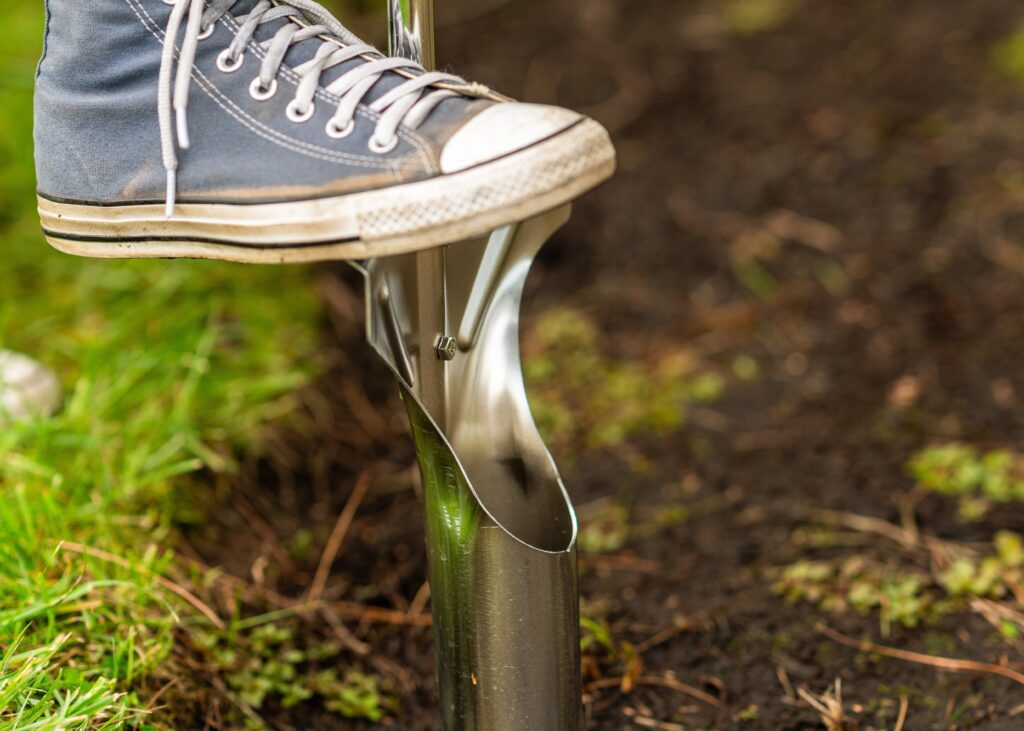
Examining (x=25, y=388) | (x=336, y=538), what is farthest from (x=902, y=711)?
(x=25, y=388)

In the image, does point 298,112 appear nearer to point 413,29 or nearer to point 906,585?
point 413,29

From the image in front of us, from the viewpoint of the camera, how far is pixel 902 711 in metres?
1.49

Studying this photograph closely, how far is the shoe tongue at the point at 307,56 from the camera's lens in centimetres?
125

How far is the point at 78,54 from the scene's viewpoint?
1.32m

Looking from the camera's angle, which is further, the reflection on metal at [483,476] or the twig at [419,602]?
the twig at [419,602]

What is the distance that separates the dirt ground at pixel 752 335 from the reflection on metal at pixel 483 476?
0.32 metres

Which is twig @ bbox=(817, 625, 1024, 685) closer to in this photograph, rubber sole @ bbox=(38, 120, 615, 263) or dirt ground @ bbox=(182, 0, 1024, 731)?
dirt ground @ bbox=(182, 0, 1024, 731)

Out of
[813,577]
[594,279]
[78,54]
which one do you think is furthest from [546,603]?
[594,279]

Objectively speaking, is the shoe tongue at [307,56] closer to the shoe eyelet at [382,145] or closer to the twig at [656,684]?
the shoe eyelet at [382,145]

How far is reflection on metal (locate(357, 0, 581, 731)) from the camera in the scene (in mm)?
1257

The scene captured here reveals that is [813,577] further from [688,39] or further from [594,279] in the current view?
[688,39]

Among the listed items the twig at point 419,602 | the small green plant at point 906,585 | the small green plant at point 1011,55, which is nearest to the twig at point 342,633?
the twig at point 419,602

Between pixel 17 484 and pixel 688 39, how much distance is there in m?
2.98

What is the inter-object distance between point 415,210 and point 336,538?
44.4 inches
